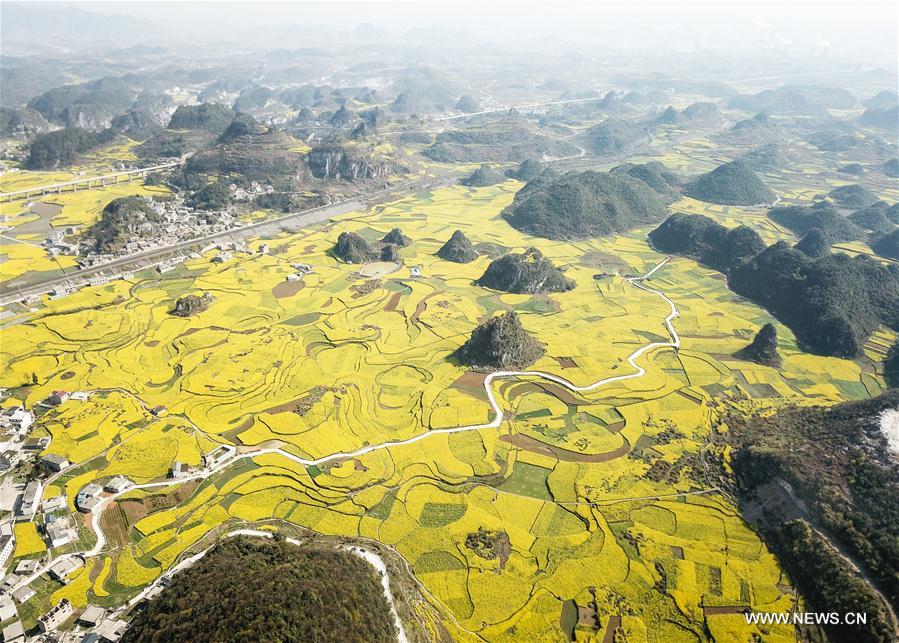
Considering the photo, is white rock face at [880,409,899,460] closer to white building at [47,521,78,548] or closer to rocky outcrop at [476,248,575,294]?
rocky outcrop at [476,248,575,294]

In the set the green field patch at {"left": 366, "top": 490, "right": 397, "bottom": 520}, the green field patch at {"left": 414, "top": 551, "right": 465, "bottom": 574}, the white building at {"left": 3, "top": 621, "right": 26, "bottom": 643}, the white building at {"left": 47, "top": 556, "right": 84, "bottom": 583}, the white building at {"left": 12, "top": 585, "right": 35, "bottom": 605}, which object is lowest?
the green field patch at {"left": 366, "top": 490, "right": 397, "bottom": 520}

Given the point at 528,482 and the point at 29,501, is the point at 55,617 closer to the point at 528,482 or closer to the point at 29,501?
the point at 29,501

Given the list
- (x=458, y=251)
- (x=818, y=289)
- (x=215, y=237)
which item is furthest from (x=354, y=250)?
(x=818, y=289)

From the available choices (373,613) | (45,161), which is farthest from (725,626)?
(45,161)

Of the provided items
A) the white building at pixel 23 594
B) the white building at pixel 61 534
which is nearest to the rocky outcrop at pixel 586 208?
the white building at pixel 61 534

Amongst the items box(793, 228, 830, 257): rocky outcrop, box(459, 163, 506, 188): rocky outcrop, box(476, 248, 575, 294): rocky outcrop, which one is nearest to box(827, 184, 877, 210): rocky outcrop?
box(793, 228, 830, 257): rocky outcrop
